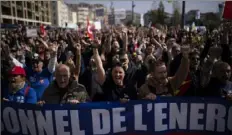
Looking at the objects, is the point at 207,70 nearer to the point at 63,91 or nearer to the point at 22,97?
the point at 63,91

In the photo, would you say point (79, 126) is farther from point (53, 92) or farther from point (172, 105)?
point (172, 105)

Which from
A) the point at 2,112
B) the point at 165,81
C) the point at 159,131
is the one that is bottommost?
the point at 159,131

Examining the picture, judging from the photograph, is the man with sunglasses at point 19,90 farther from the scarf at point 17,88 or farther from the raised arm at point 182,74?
the raised arm at point 182,74

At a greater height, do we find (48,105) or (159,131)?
(48,105)

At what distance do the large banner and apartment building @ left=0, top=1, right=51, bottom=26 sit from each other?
47.8 metres

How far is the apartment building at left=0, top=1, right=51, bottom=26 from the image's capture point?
59950mm

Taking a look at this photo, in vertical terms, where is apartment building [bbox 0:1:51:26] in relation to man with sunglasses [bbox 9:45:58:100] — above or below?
above

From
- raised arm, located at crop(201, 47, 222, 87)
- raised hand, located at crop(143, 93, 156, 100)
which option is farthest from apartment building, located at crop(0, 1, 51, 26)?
raised hand, located at crop(143, 93, 156, 100)

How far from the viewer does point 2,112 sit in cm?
347

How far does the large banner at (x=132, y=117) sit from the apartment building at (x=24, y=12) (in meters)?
47.8

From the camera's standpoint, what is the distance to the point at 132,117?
3.47 metres

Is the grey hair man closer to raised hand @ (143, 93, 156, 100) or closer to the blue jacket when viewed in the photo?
the blue jacket

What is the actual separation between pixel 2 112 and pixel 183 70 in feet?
7.44

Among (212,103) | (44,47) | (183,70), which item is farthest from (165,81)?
(44,47)
